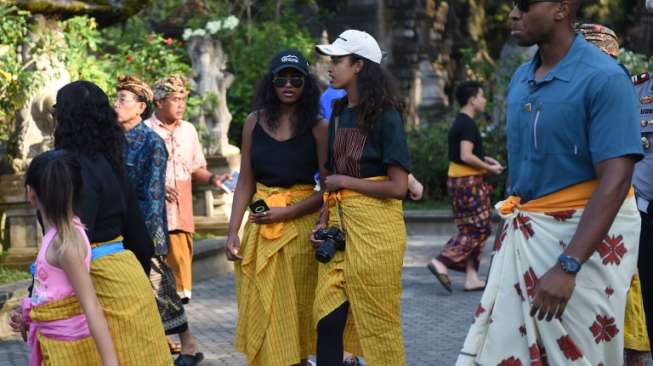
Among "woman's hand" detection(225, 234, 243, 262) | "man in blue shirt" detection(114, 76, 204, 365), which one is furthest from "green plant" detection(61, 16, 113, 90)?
"woman's hand" detection(225, 234, 243, 262)

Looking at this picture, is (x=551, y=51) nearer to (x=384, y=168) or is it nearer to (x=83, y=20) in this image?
(x=384, y=168)

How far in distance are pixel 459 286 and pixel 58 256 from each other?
265 inches

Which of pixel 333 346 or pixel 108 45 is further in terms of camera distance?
pixel 108 45

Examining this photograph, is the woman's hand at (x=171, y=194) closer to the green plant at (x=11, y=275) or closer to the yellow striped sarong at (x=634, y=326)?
the green plant at (x=11, y=275)

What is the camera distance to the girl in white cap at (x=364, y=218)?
5.68m

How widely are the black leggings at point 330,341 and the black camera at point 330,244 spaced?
10.1 inches

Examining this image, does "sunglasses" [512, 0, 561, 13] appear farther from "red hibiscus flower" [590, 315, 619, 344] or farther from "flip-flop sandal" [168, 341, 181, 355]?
"flip-flop sandal" [168, 341, 181, 355]

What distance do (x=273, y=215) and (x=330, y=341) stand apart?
28.4 inches

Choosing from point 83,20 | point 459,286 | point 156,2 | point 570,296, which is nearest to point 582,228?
point 570,296

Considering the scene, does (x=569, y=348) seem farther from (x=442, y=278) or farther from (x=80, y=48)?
(x=80, y=48)

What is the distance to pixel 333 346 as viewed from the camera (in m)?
5.66

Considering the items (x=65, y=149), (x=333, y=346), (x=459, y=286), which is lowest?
(x=459, y=286)

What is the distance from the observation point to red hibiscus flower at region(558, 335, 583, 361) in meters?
3.84

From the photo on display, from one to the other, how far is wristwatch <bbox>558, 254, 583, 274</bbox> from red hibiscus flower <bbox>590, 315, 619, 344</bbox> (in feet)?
0.80
